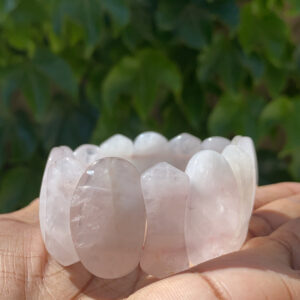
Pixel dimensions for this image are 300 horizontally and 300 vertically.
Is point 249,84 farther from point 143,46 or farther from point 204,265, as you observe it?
point 204,265

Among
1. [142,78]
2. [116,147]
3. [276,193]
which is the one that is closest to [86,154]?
[116,147]

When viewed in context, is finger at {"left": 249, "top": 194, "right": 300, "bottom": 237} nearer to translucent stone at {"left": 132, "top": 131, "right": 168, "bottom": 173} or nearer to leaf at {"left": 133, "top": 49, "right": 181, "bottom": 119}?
translucent stone at {"left": 132, "top": 131, "right": 168, "bottom": 173}

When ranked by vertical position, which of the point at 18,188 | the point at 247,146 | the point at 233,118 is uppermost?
the point at 247,146

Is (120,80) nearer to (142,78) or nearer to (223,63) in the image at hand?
(142,78)

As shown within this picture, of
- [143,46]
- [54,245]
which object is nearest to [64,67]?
[143,46]

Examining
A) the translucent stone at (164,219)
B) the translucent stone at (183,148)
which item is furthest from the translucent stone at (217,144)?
the translucent stone at (164,219)

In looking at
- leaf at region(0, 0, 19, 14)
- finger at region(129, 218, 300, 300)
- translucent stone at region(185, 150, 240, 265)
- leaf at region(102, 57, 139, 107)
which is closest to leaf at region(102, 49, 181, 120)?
leaf at region(102, 57, 139, 107)
